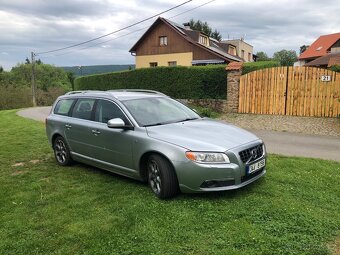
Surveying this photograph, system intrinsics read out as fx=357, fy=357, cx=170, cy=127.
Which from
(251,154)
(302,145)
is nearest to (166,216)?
(251,154)

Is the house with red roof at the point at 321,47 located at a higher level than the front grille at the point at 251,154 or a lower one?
higher

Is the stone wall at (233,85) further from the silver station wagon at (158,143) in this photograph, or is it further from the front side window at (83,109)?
the front side window at (83,109)

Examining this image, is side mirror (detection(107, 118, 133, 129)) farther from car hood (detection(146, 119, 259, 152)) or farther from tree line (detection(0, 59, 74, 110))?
tree line (detection(0, 59, 74, 110))

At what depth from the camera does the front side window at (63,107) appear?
24.0ft

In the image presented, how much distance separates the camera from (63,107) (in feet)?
24.7

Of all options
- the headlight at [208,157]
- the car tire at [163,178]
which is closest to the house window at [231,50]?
the car tire at [163,178]

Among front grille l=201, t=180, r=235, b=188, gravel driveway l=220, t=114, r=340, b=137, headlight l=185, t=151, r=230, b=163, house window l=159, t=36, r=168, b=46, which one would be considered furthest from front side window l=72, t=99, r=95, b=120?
house window l=159, t=36, r=168, b=46

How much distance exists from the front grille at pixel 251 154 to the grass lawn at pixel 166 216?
1.68 feet

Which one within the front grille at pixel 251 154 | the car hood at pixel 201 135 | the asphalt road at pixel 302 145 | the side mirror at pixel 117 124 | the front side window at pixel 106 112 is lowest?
the asphalt road at pixel 302 145

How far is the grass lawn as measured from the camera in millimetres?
3785

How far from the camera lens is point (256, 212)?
4496mm

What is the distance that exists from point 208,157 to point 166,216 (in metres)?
0.94

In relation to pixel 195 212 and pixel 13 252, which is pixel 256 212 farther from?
pixel 13 252

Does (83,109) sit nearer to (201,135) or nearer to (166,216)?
(201,135)
